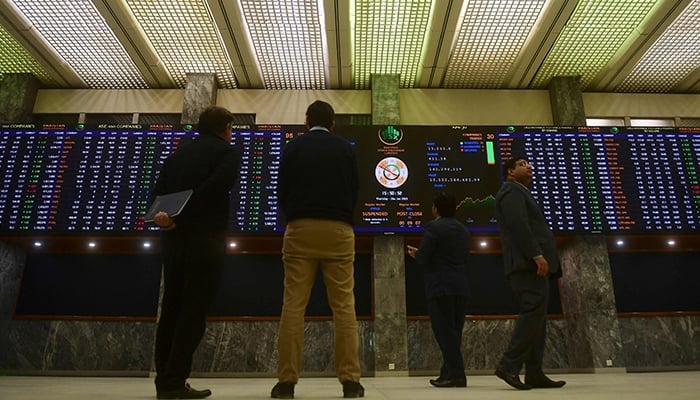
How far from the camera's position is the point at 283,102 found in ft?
→ 25.4

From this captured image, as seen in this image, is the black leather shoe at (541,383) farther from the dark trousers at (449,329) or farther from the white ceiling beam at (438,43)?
the white ceiling beam at (438,43)

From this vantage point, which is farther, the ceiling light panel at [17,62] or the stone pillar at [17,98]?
the stone pillar at [17,98]

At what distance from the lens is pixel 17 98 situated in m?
7.43

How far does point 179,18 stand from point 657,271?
Answer: 314 inches

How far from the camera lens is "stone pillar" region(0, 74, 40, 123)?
7.36 meters

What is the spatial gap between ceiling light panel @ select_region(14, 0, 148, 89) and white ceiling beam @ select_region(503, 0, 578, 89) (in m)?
6.08

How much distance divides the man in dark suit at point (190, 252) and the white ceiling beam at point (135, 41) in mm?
4510

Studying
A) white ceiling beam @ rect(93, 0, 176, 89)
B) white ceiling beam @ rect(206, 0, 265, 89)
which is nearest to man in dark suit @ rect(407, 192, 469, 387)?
white ceiling beam @ rect(206, 0, 265, 89)

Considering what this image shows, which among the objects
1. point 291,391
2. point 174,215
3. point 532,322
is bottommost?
point 291,391

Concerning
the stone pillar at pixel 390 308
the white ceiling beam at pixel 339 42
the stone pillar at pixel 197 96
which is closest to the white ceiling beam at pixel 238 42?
the stone pillar at pixel 197 96

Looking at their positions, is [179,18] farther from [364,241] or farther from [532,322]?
[532,322]

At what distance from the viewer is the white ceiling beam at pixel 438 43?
604 centimetres

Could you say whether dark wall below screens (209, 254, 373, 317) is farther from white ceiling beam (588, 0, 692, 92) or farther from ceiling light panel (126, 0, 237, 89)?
white ceiling beam (588, 0, 692, 92)

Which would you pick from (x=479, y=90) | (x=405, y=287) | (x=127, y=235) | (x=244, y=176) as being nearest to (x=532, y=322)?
(x=405, y=287)
